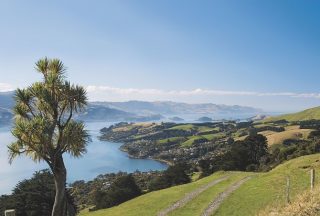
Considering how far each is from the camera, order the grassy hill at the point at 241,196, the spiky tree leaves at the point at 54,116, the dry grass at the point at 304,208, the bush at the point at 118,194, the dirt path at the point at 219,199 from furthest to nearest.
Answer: the bush at the point at 118,194 → the grassy hill at the point at 241,196 → the dirt path at the point at 219,199 → the spiky tree leaves at the point at 54,116 → the dry grass at the point at 304,208

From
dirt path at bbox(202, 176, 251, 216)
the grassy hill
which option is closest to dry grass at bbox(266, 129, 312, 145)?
the grassy hill

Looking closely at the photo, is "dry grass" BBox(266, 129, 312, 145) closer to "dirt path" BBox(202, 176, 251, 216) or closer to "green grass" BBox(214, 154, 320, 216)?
"green grass" BBox(214, 154, 320, 216)

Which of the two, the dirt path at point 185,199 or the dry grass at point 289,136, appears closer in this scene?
the dirt path at point 185,199

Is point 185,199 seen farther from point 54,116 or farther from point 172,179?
point 172,179

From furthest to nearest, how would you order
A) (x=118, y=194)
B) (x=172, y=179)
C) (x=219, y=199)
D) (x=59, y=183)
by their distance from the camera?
(x=172, y=179)
(x=118, y=194)
(x=219, y=199)
(x=59, y=183)

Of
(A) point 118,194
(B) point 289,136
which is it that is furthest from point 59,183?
(B) point 289,136

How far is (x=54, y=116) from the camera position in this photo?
19.8 m

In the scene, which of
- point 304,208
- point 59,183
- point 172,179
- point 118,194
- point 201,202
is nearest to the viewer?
point 304,208

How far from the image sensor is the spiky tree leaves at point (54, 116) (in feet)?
62.7

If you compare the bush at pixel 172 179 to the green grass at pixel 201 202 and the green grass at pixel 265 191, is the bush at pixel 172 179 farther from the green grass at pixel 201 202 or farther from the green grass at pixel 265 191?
the green grass at pixel 265 191

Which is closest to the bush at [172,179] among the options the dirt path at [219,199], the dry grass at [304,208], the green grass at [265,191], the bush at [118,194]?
the bush at [118,194]

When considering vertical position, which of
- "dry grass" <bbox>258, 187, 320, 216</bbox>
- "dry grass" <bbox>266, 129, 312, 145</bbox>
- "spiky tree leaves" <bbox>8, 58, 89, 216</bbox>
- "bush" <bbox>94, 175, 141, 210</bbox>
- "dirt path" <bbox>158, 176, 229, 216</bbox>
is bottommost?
"bush" <bbox>94, 175, 141, 210</bbox>

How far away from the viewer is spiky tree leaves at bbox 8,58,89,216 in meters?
19.1

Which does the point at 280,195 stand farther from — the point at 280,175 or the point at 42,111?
the point at 42,111
